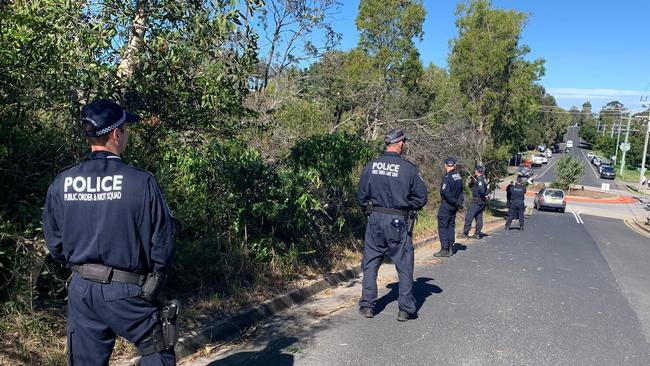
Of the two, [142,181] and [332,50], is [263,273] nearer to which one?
[142,181]

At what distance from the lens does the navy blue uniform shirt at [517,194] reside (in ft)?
50.9

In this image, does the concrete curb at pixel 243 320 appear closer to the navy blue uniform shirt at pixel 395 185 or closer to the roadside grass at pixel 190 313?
the roadside grass at pixel 190 313

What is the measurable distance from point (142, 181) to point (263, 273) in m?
3.45

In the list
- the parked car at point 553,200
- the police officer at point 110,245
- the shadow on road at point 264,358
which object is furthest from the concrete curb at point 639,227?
the police officer at point 110,245

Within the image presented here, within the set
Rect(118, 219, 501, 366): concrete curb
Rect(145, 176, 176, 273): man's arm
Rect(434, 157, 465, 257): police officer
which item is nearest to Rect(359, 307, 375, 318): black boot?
Rect(118, 219, 501, 366): concrete curb

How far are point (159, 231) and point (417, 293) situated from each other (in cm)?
437

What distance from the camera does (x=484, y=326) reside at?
5.22 m

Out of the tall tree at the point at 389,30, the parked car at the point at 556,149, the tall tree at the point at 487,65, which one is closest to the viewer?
the tall tree at the point at 389,30

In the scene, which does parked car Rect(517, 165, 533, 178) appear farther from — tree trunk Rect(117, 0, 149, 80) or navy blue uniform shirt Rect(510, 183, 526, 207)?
tree trunk Rect(117, 0, 149, 80)

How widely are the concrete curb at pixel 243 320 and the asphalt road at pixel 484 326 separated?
0.16 meters

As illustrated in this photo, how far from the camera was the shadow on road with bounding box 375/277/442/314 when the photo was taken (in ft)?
19.4

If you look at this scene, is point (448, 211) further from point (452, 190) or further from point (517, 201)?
point (517, 201)

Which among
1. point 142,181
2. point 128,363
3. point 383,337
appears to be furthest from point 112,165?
point 383,337

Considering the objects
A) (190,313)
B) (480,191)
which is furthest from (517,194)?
(190,313)
